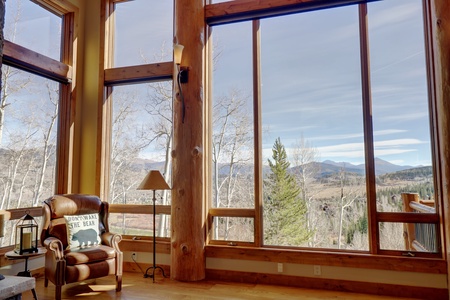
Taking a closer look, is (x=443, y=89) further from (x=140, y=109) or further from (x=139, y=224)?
(x=139, y=224)

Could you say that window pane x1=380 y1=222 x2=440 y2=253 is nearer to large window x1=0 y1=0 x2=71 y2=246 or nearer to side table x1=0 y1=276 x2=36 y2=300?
side table x1=0 y1=276 x2=36 y2=300

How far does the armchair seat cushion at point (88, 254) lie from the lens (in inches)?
123

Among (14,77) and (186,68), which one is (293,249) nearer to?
(186,68)

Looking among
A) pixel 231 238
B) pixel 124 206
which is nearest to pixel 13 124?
pixel 124 206

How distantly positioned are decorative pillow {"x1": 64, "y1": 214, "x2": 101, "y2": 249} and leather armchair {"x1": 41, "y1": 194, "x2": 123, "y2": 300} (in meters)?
0.07

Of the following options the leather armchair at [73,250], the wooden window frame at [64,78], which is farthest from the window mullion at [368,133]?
the wooden window frame at [64,78]

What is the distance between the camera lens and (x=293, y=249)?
3652 mm

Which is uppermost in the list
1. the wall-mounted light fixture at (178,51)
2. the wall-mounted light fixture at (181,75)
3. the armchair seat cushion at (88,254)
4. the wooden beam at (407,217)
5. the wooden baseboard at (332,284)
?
the wall-mounted light fixture at (178,51)

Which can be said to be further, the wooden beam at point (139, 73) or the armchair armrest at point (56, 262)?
the wooden beam at point (139, 73)

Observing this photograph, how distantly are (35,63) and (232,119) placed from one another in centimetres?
267

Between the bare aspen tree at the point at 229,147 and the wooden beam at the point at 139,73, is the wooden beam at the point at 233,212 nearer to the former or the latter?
the bare aspen tree at the point at 229,147

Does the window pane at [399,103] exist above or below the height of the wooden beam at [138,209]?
above

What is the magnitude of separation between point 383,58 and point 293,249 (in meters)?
2.52

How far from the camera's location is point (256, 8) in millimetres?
3896
